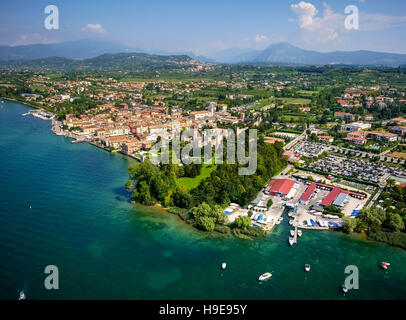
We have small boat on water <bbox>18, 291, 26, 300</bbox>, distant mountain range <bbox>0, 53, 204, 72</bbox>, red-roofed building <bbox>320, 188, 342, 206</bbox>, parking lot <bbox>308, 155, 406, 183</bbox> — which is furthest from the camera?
distant mountain range <bbox>0, 53, 204, 72</bbox>

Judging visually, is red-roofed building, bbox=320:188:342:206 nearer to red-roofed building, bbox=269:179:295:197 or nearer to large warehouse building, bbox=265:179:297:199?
large warehouse building, bbox=265:179:297:199

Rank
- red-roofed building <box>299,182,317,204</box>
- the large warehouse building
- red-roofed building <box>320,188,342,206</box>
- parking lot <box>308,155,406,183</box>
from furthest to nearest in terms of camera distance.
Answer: parking lot <box>308,155,406,183</box> < the large warehouse building < red-roofed building <box>299,182,317,204</box> < red-roofed building <box>320,188,342,206</box>

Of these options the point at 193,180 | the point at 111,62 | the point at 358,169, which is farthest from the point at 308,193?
the point at 111,62

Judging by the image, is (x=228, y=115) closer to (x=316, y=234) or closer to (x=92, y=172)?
(x=92, y=172)

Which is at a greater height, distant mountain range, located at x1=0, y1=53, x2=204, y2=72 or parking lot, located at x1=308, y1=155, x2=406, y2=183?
distant mountain range, located at x1=0, y1=53, x2=204, y2=72

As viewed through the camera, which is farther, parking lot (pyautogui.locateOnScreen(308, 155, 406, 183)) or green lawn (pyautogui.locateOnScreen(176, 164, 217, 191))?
parking lot (pyautogui.locateOnScreen(308, 155, 406, 183))

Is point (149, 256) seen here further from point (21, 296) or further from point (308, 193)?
point (308, 193)

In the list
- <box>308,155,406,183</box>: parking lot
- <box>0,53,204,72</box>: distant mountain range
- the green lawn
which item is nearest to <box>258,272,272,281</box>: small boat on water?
the green lawn

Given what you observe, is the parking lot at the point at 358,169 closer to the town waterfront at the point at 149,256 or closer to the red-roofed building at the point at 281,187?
the red-roofed building at the point at 281,187
